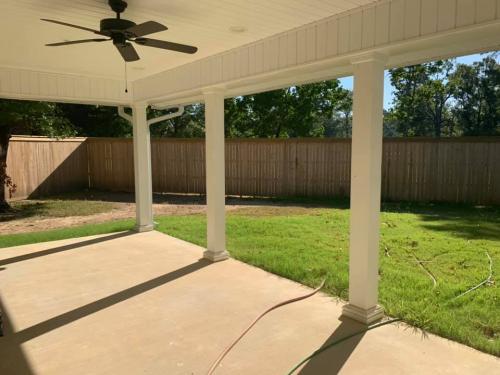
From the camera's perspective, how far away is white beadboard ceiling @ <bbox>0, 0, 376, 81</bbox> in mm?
3045

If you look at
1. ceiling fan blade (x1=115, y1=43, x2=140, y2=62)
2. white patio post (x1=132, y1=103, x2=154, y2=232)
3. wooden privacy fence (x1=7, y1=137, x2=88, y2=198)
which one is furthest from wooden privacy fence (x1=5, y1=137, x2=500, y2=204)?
ceiling fan blade (x1=115, y1=43, x2=140, y2=62)

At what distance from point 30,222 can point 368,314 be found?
7629 millimetres

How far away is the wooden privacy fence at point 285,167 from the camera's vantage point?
914 centimetres

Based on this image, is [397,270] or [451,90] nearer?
[397,270]

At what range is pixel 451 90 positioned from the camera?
20.4 metres

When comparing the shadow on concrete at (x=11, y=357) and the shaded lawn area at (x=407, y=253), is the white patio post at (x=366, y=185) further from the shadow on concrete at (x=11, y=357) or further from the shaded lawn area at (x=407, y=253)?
the shadow on concrete at (x=11, y=357)

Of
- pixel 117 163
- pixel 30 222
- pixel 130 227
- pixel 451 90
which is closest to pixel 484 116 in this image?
pixel 451 90

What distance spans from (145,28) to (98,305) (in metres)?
2.64

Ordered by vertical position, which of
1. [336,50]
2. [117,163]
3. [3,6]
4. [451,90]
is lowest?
[117,163]

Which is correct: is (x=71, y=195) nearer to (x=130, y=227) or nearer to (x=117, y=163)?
(x=117, y=163)

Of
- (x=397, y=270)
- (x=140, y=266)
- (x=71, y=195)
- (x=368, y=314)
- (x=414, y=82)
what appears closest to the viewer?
(x=368, y=314)

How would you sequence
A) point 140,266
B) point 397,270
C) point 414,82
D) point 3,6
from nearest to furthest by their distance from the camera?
point 3,6
point 397,270
point 140,266
point 414,82

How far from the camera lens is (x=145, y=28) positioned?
2791 mm

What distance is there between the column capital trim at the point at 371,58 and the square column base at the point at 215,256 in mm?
3077
